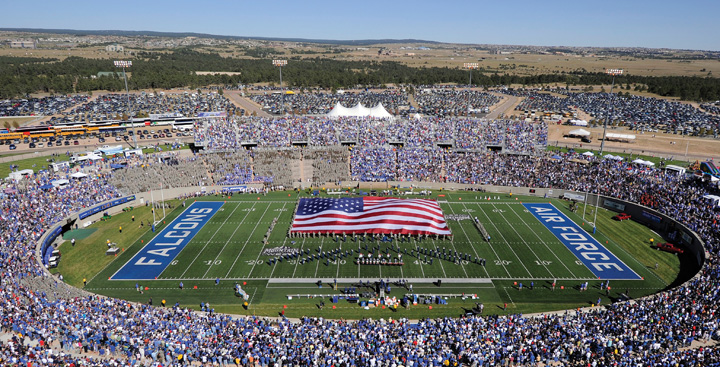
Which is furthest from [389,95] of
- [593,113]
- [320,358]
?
[320,358]

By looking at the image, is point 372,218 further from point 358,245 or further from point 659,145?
point 659,145

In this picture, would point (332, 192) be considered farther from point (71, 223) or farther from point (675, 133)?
point (675, 133)

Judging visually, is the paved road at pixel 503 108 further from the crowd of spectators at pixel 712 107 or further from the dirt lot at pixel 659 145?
the crowd of spectators at pixel 712 107

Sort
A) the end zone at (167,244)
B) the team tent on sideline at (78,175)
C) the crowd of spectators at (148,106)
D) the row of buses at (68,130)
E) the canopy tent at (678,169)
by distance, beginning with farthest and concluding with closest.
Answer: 1. the crowd of spectators at (148,106)
2. the row of buses at (68,130)
3. the canopy tent at (678,169)
4. the team tent on sideline at (78,175)
5. the end zone at (167,244)

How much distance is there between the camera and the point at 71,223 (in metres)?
43.1

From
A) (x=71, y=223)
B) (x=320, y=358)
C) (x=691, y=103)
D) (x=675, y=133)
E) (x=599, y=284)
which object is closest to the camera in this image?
(x=320, y=358)

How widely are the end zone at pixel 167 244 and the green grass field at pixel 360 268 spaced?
0.74m

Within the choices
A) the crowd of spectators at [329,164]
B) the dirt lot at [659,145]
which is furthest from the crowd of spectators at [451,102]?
the crowd of spectators at [329,164]

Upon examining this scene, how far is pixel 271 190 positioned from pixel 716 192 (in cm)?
4788

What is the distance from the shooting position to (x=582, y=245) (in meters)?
40.1

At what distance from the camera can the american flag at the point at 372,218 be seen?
41031mm

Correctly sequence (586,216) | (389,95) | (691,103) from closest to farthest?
(586,216)
(691,103)
(389,95)

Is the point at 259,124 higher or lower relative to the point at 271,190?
higher

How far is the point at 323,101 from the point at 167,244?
81863 millimetres
